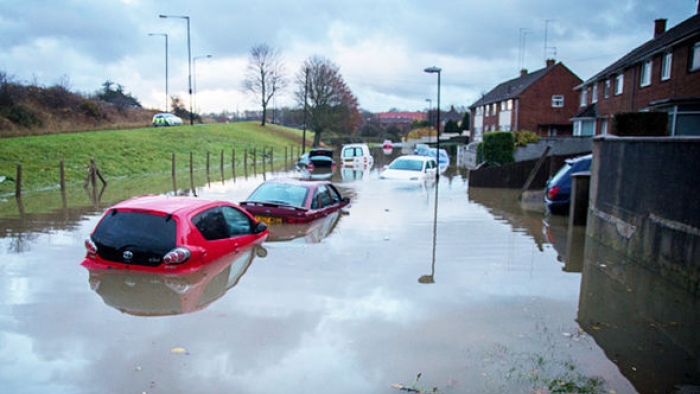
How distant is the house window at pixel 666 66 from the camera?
982 inches

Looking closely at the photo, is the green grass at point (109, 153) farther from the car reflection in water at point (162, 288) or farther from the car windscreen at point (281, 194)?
the car reflection in water at point (162, 288)

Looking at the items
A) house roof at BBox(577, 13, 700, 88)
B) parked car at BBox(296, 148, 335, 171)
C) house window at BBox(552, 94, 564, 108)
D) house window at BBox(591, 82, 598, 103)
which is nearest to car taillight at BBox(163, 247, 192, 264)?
house roof at BBox(577, 13, 700, 88)

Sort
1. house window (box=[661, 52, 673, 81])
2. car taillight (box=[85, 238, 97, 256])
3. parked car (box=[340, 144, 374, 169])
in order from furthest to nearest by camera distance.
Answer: parked car (box=[340, 144, 374, 169])
house window (box=[661, 52, 673, 81])
car taillight (box=[85, 238, 97, 256])

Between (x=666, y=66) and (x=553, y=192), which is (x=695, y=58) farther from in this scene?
(x=553, y=192)

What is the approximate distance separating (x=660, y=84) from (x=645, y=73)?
2266 millimetres

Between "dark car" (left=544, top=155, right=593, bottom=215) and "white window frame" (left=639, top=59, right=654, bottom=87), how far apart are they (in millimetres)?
15238

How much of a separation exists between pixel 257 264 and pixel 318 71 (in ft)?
200

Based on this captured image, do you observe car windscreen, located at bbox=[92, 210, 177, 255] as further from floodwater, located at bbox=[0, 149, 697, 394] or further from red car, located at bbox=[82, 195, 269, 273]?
floodwater, located at bbox=[0, 149, 697, 394]

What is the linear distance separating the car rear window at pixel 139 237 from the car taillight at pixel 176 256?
8 cm

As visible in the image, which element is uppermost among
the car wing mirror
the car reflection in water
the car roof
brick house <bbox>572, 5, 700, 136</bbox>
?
brick house <bbox>572, 5, 700, 136</bbox>

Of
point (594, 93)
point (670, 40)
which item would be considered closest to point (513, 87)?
point (594, 93)

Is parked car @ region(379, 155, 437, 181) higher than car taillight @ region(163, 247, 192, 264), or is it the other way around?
parked car @ region(379, 155, 437, 181)

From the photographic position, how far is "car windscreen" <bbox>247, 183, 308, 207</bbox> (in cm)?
1282

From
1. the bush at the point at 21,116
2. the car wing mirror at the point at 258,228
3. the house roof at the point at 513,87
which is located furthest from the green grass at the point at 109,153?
the house roof at the point at 513,87
